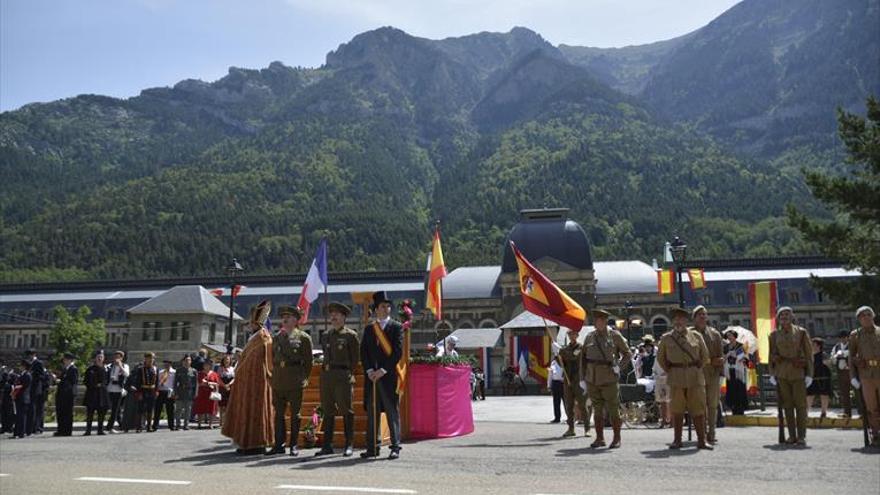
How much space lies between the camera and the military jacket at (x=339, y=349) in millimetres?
10797

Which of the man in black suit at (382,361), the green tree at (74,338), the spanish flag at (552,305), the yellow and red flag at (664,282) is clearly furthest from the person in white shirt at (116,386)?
the green tree at (74,338)

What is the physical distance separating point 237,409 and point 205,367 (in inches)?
375

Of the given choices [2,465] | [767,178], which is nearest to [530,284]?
[2,465]

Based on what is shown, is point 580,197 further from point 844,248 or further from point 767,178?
point 844,248

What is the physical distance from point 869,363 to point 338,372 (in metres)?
8.11

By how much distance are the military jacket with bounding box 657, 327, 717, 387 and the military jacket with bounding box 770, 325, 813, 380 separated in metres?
1.31

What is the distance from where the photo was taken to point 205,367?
20.1 metres

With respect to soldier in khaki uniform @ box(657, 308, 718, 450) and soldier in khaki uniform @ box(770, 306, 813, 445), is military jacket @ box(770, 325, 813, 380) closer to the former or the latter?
soldier in khaki uniform @ box(770, 306, 813, 445)

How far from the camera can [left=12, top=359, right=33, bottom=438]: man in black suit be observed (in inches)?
688

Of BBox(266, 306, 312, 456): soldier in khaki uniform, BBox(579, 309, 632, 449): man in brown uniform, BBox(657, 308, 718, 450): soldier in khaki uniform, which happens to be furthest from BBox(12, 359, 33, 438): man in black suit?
BBox(657, 308, 718, 450): soldier in khaki uniform

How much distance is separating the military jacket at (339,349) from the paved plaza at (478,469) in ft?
4.38

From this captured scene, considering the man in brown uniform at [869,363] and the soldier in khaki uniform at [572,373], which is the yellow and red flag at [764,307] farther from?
the man in brown uniform at [869,363]

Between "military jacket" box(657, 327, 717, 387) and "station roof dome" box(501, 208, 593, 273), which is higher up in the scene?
"station roof dome" box(501, 208, 593, 273)

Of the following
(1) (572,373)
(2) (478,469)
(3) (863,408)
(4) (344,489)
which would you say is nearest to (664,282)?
(1) (572,373)
